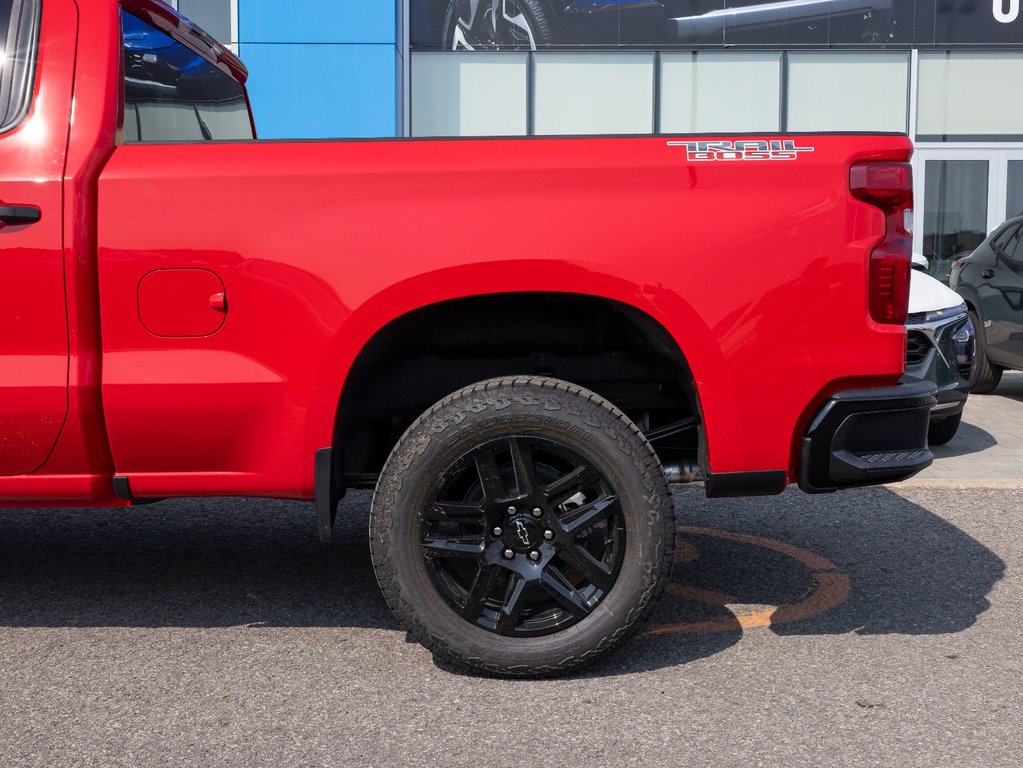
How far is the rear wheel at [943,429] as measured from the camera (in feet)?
23.2

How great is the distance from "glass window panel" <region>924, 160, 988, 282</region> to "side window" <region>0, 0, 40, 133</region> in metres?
15.4

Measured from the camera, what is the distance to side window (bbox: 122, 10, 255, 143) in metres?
3.59

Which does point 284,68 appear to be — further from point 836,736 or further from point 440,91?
point 836,736

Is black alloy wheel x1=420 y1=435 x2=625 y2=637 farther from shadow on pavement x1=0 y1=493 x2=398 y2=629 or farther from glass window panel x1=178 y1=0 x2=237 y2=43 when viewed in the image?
glass window panel x1=178 y1=0 x2=237 y2=43

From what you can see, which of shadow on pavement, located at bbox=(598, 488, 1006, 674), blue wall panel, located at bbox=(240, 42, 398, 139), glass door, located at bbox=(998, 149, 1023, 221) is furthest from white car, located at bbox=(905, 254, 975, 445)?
glass door, located at bbox=(998, 149, 1023, 221)

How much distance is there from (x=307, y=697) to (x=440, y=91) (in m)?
14.0

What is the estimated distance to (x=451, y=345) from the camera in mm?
3639

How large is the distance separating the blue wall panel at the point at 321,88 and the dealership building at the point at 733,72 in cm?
Answer: 22

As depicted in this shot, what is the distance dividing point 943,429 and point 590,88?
1025 cm

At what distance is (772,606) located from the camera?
400cm

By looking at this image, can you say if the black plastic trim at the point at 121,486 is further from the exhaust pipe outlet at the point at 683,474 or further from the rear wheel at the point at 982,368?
the rear wheel at the point at 982,368

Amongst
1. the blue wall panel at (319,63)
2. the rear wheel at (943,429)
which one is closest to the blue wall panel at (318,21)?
the blue wall panel at (319,63)

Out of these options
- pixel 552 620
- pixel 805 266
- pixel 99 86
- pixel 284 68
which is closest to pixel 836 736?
pixel 552 620

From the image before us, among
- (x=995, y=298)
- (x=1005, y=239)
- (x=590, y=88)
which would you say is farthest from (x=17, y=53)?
(x=590, y=88)
